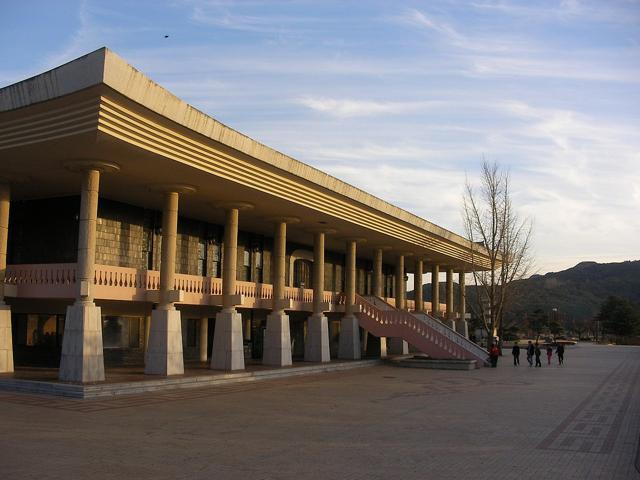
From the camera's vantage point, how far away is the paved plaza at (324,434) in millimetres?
9688

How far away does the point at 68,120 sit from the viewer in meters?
17.2

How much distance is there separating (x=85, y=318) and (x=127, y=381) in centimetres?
231

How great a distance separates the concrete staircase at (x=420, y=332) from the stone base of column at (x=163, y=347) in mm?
16019

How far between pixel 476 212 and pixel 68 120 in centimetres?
3041

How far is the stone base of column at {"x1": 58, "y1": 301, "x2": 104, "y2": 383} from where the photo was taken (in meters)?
18.6

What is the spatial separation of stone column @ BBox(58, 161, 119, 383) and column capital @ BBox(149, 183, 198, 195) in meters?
2.99

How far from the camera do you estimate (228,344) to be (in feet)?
82.0

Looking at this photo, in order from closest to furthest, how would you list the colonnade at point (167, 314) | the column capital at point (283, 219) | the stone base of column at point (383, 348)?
1. the colonnade at point (167, 314)
2. the column capital at point (283, 219)
3. the stone base of column at point (383, 348)

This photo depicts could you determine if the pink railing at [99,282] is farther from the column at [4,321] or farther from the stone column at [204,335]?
the stone column at [204,335]

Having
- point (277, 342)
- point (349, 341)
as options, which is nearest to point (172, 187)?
point (277, 342)

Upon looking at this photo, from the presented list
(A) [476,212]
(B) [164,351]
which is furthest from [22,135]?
(A) [476,212]

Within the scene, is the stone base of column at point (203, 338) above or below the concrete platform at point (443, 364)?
above

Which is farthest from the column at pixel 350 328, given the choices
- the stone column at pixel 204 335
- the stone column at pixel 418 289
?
the stone column at pixel 418 289

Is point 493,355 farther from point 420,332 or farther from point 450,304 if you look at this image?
point 450,304
